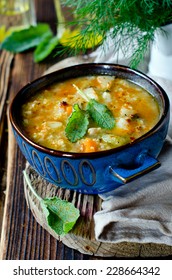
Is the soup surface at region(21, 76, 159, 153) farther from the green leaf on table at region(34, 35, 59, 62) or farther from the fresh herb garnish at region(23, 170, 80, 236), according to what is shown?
the green leaf on table at region(34, 35, 59, 62)

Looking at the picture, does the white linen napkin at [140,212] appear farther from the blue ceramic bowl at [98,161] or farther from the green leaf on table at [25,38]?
the green leaf on table at [25,38]

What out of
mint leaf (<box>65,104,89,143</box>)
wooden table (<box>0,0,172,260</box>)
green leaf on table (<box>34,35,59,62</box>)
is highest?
green leaf on table (<box>34,35,59,62</box>)

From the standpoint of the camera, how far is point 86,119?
1545 mm

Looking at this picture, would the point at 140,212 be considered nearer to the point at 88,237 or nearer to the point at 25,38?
the point at 88,237

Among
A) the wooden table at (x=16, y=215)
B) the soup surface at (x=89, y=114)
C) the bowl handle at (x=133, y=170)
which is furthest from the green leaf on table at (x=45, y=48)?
the bowl handle at (x=133, y=170)

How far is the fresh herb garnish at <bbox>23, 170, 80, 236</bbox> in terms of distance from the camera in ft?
4.88

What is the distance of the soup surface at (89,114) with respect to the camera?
1517 mm

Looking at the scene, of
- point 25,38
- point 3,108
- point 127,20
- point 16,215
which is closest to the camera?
point 16,215

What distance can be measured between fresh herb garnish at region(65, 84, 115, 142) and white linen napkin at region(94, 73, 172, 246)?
197 millimetres

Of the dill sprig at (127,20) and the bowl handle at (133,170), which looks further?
the dill sprig at (127,20)

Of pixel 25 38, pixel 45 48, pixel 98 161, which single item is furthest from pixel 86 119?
pixel 25 38

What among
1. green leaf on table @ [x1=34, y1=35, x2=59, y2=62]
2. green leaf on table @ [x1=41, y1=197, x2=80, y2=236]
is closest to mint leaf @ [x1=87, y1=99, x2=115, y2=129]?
green leaf on table @ [x1=41, y1=197, x2=80, y2=236]

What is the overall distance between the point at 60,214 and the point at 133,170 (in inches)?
10.4

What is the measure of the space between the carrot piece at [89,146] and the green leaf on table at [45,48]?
1.04 meters
